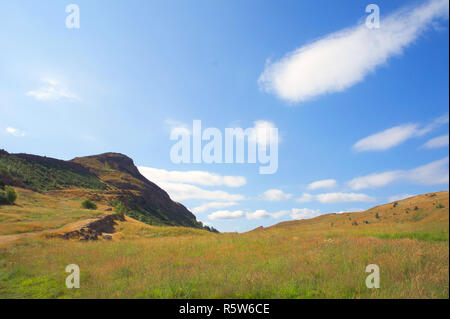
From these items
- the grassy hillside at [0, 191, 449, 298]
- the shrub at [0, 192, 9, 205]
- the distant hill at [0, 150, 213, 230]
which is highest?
the distant hill at [0, 150, 213, 230]

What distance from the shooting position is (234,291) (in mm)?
5570

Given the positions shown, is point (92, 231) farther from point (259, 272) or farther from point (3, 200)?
point (259, 272)

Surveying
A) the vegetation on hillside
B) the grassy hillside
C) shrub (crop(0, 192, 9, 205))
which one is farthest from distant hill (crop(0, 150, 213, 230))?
the grassy hillside

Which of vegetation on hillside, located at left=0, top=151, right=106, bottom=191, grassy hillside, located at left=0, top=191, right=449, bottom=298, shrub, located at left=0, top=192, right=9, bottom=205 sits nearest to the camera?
grassy hillside, located at left=0, top=191, right=449, bottom=298

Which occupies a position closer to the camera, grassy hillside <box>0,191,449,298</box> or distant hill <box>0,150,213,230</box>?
grassy hillside <box>0,191,449,298</box>

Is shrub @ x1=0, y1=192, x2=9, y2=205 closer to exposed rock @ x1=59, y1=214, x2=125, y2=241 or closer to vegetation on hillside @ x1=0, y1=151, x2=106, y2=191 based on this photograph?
exposed rock @ x1=59, y1=214, x2=125, y2=241

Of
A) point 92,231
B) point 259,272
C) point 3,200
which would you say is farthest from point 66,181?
point 259,272

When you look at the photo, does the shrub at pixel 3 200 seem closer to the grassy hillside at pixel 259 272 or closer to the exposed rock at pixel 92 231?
the exposed rock at pixel 92 231

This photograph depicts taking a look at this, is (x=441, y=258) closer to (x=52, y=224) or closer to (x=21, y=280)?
(x=21, y=280)

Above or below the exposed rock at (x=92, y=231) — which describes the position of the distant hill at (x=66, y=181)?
above

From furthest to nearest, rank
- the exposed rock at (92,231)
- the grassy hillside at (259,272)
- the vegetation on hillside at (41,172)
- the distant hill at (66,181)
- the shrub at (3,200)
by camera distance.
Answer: the vegetation on hillside at (41,172)
the distant hill at (66,181)
the shrub at (3,200)
the exposed rock at (92,231)
the grassy hillside at (259,272)

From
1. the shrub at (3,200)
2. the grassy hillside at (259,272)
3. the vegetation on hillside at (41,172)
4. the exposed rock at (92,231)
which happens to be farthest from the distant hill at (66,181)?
the grassy hillside at (259,272)
